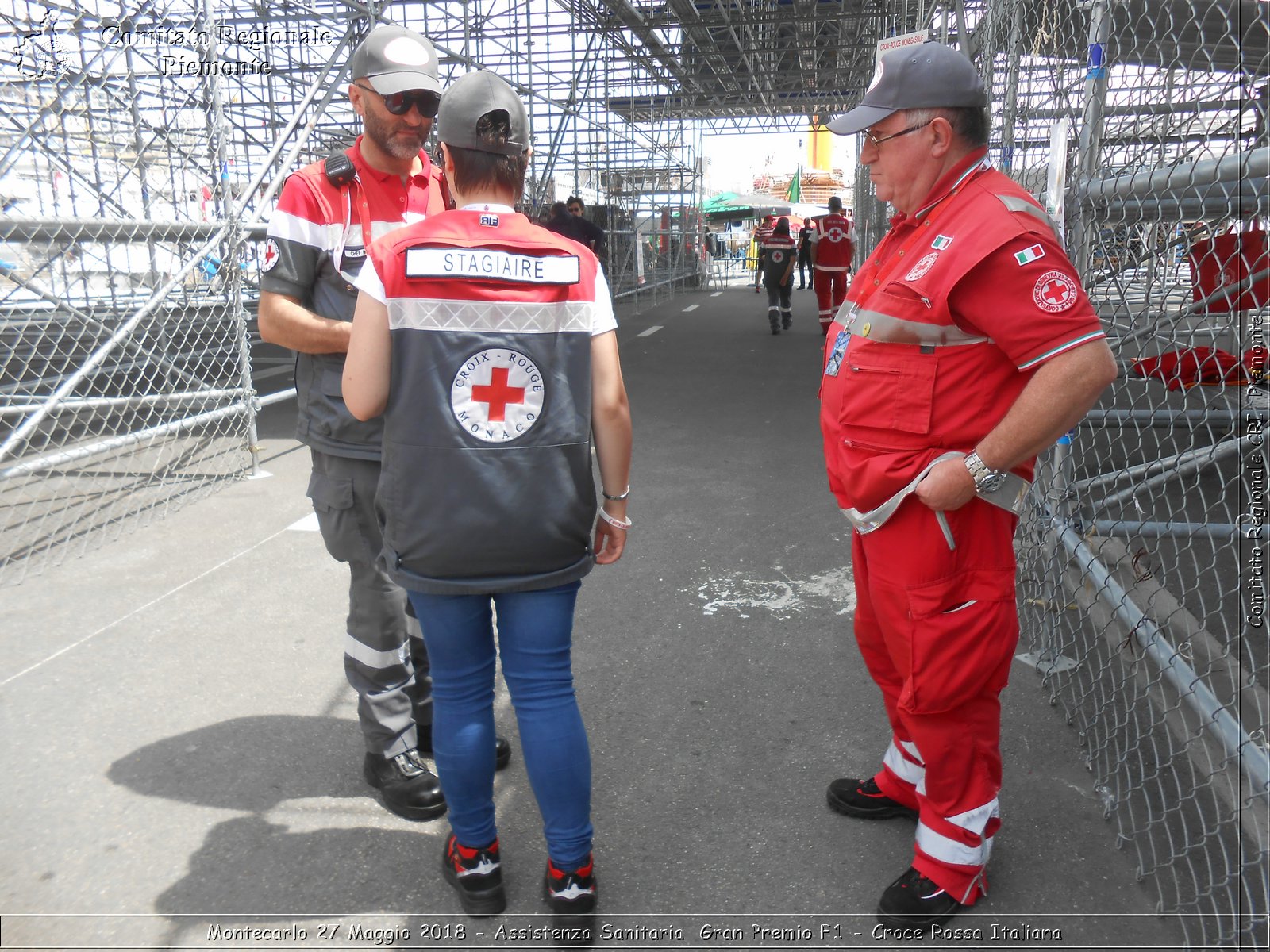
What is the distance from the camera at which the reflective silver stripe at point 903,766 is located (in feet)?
8.54

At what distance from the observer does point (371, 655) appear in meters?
2.74

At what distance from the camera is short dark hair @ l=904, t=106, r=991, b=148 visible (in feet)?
7.06

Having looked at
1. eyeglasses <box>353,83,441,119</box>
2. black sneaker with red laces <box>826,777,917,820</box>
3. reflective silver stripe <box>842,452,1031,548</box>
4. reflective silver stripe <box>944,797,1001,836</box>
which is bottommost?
black sneaker with red laces <box>826,777,917,820</box>

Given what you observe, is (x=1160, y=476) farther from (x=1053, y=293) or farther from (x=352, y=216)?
(x=352, y=216)

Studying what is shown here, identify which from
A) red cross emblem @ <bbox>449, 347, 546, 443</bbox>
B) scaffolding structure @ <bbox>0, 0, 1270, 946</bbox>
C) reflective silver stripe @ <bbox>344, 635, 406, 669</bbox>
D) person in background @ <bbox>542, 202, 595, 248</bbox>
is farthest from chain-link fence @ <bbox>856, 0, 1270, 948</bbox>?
person in background @ <bbox>542, 202, 595, 248</bbox>

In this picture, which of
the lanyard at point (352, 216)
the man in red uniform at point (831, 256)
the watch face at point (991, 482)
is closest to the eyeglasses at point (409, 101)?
the lanyard at point (352, 216)

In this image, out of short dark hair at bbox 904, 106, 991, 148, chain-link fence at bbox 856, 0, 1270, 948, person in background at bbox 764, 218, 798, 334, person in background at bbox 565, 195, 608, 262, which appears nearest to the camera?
short dark hair at bbox 904, 106, 991, 148

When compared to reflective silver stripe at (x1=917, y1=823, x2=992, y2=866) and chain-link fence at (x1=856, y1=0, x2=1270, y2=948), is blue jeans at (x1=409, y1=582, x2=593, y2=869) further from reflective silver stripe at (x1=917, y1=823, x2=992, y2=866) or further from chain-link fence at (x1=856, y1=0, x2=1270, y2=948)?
→ chain-link fence at (x1=856, y1=0, x2=1270, y2=948)

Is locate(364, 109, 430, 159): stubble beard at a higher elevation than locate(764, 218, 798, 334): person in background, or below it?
higher

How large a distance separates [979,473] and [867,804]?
1.16 metres

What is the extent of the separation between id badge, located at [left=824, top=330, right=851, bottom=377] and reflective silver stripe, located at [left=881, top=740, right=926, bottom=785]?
1062 millimetres

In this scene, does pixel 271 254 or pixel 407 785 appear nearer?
pixel 271 254

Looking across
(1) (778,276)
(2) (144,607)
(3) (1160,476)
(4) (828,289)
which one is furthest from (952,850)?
(1) (778,276)

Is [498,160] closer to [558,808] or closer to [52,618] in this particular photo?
[558,808]
